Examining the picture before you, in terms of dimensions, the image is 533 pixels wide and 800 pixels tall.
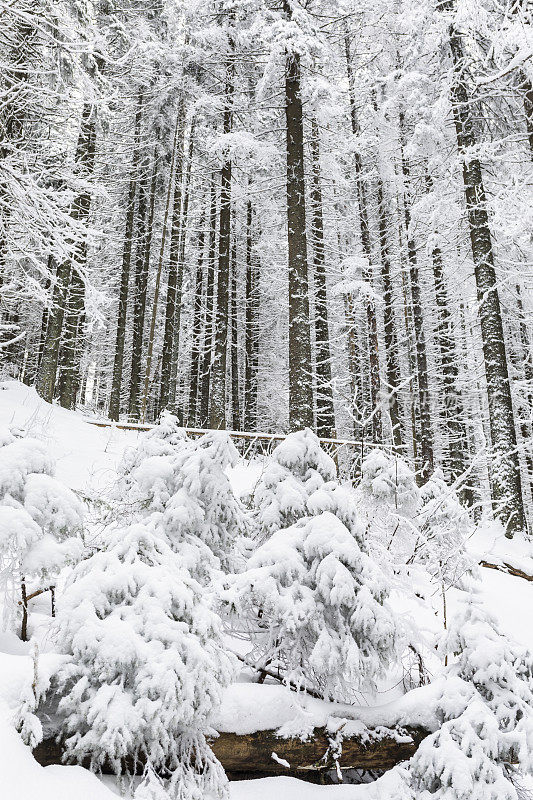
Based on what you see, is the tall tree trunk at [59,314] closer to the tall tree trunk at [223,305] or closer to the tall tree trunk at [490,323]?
the tall tree trunk at [223,305]

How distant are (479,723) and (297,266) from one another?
8.88m

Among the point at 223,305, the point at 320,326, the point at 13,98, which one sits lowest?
the point at 13,98

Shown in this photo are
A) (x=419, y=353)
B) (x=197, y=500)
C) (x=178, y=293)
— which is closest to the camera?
(x=197, y=500)

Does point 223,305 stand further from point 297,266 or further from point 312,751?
point 312,751

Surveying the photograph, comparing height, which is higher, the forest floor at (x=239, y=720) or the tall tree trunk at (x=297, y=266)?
the tall tree trunk at (x=297, y=266)

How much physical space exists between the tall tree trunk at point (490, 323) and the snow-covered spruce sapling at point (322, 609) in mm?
7305

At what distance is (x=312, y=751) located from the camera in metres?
2.96

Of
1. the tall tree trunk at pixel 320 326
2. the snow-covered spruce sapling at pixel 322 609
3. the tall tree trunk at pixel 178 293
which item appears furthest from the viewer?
the tall tree trunk at pixel 178 293

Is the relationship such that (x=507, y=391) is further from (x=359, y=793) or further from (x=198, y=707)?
(x=198, y=707)

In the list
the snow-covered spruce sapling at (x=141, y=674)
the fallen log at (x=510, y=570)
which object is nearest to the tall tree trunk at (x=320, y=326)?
the fallen log at (x=510, y=570)

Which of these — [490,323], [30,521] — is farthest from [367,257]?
[30,521]

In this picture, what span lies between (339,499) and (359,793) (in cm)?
177

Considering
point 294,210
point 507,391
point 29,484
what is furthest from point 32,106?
point 507,391

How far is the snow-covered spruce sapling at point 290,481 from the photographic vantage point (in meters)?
3.90
